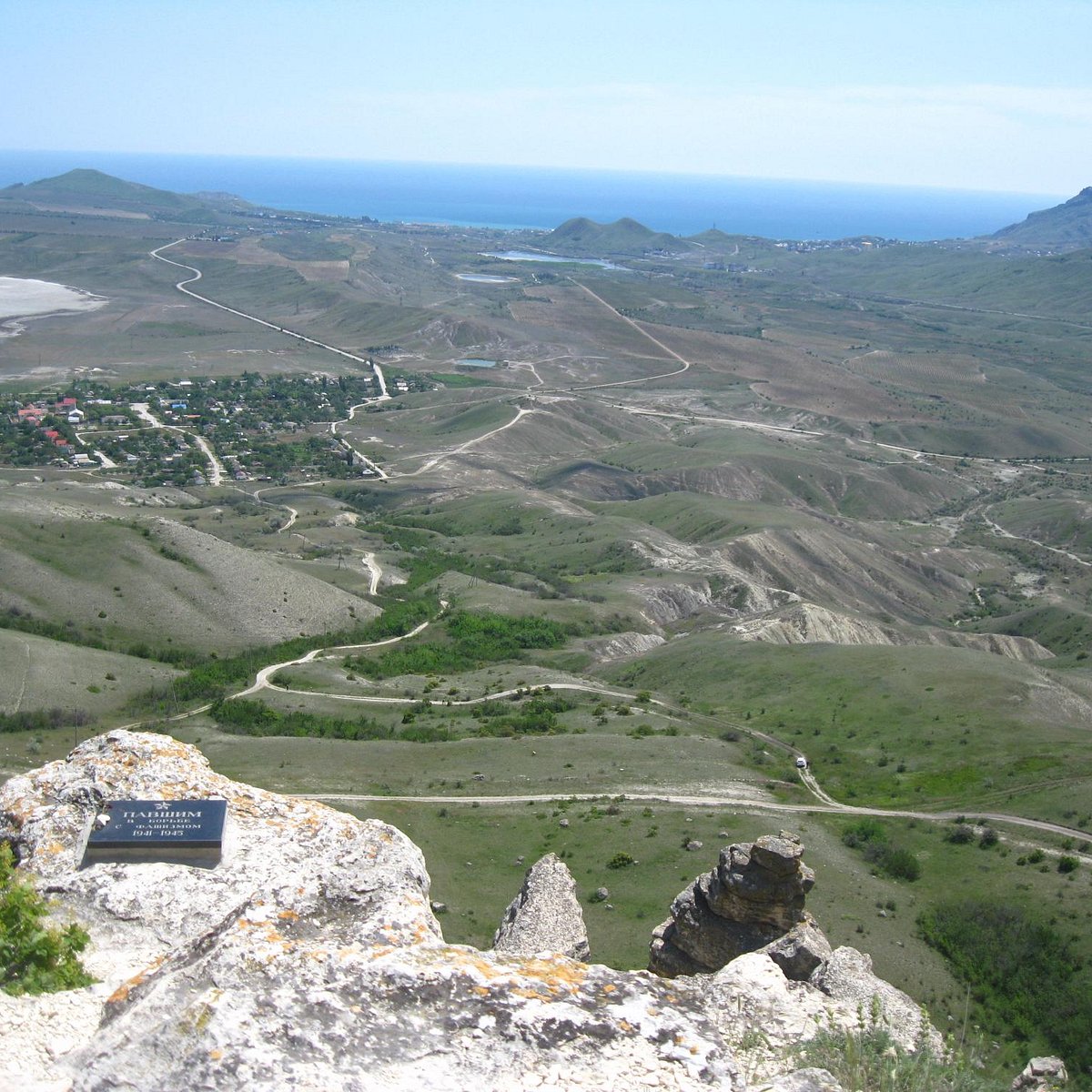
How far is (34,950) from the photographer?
12.2 m

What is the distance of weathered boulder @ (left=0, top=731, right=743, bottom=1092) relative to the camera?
1009 centimetres

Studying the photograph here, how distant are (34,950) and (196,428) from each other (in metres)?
137

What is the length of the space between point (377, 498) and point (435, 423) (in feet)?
120

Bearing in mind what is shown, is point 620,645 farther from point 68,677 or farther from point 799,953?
point 799,953

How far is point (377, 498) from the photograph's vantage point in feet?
364

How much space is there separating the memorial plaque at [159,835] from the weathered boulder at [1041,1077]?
13.6 meters

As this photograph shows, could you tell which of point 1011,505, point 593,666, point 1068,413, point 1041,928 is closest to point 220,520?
point 593,666

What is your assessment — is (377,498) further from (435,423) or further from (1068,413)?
(1068,413)

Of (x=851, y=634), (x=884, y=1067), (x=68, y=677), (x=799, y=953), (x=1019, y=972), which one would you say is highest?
(x=884, y=1067)

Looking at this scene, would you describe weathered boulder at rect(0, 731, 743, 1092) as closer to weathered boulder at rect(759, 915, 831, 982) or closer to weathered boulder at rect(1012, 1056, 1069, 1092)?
weathered boulder at rect(1012, 1056, 1069, 1092)

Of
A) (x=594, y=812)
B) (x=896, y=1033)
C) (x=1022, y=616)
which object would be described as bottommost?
(x=1022, y=616)

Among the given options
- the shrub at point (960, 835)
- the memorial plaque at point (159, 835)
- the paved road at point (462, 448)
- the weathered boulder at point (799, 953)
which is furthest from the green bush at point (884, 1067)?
the paved road at point (462, 448)

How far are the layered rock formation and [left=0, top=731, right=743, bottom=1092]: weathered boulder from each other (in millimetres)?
23

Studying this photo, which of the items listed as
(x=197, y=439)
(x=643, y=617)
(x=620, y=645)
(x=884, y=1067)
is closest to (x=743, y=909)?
(x=884, y=1067)
